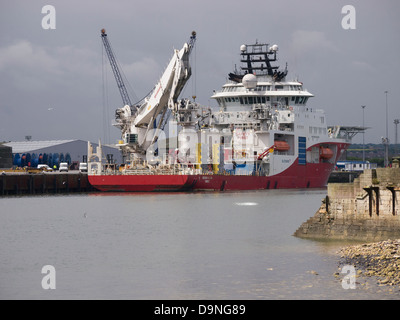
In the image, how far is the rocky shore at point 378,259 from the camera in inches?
725

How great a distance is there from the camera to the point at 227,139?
225 feet

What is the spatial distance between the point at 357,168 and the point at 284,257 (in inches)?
4006

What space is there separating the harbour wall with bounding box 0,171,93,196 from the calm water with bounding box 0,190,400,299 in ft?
65.3

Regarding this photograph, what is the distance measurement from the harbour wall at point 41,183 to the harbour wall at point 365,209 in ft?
137

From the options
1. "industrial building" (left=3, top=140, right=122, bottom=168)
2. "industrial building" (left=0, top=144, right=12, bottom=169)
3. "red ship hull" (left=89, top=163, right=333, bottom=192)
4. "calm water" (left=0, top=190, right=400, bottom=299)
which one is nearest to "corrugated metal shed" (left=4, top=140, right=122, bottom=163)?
"industrial building" (left=3, top=140, right=122, bottom=168)

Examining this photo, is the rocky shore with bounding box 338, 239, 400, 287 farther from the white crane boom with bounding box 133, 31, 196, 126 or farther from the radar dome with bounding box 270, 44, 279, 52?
the radar dome with bounding box 270, 44, 279, 52

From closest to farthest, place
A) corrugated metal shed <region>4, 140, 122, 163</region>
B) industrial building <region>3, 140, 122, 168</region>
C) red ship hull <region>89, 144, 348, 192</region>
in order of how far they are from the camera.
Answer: red ship hull <region>89, 144, 348, 192</region> → industrial building <region>3, 140, 122, 168</region> → corrugated metal shed <region>4, 140, 122, 163</region>

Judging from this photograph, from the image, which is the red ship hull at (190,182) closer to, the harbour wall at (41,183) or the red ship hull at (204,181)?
the red ship hull at (204,181)

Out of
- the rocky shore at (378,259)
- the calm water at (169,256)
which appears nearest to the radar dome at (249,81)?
the calm water at (169,256)

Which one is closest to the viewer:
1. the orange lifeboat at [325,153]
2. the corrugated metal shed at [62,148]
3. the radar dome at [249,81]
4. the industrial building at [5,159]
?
the radar dome at [249,81]

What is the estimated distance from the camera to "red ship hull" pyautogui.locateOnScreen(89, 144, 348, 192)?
59875 millimetres

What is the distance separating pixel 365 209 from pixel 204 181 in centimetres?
3853

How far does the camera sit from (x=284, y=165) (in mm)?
70438
